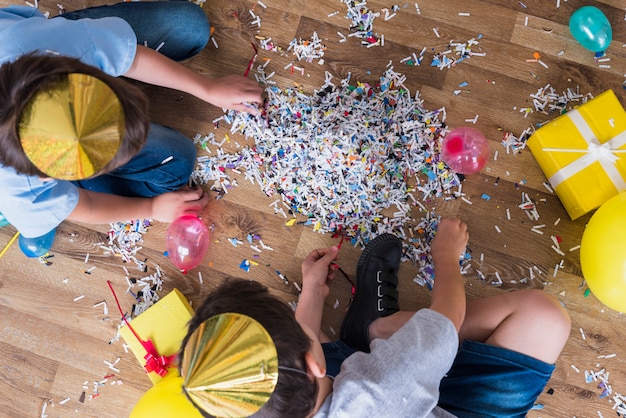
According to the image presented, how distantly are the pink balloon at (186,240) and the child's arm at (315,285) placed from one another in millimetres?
286

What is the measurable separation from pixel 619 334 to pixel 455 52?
0.86 m

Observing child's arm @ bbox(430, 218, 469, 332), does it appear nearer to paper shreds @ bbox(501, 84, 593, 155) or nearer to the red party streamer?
paper shreds @ bbox(501, 84, 593, 155)

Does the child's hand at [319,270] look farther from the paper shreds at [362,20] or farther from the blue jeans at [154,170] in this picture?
the paper shreds at [362,20]

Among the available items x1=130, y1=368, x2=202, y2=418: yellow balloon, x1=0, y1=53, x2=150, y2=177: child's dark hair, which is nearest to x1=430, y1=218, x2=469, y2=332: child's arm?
x1=130, y1=368, x2=202, y2=418: yellow balloon

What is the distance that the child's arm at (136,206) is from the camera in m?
1.23

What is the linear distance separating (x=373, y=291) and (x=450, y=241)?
233mm

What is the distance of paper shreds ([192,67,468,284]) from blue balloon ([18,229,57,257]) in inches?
23.0

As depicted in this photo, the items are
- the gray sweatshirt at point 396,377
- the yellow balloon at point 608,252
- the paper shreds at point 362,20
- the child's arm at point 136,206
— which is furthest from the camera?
the paper shreds at point 362,20

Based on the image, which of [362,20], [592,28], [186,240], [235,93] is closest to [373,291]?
[186,240]

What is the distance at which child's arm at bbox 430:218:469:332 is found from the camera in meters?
1.20

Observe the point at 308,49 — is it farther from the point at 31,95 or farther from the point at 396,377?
Result: the point at 396,377

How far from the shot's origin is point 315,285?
4.42ft

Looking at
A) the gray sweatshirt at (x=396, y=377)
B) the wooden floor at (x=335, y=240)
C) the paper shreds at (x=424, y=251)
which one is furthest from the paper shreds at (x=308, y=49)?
the gray sweatshirt at (x=396, y=377)

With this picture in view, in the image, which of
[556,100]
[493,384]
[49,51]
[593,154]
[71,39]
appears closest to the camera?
[49,51]
